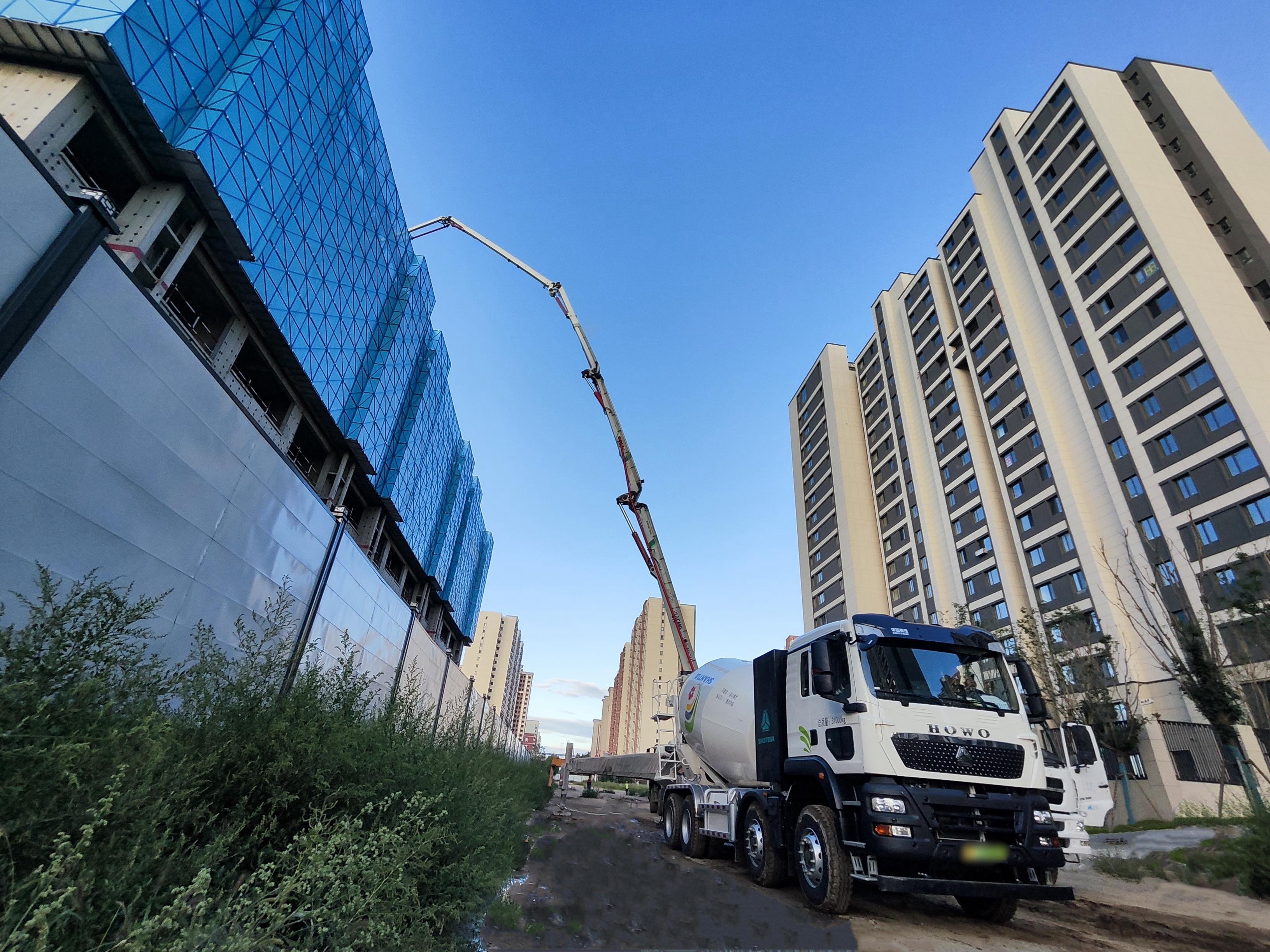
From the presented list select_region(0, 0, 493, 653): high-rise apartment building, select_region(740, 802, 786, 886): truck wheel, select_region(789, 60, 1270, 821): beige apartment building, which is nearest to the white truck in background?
select_region(740, 802, 786, 886): truck wheel

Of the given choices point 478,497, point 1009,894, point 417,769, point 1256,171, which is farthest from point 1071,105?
point 478,497

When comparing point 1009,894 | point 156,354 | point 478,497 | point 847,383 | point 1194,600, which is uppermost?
point 847,383

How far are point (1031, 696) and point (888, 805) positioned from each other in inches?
109

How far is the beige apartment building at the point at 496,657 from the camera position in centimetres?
12519

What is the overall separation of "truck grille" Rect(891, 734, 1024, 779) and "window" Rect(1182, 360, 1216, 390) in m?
32.1

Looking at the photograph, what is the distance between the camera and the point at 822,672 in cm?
704

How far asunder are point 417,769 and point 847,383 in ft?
204

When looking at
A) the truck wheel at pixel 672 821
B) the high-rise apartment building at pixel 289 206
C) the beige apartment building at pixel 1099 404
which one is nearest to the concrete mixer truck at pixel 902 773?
the truck wheel at pixel 672 821

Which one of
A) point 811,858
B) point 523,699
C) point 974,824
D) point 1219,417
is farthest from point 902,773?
point 523,699

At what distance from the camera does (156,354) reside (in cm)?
813

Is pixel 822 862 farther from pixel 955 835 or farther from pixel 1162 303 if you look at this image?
pixel 1162 303

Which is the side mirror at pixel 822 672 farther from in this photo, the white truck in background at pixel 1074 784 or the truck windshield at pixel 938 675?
the white truck in background at pixel 1074 784

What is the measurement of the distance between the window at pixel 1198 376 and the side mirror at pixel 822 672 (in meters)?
33.1

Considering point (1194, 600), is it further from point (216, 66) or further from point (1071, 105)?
point (216, 66)
